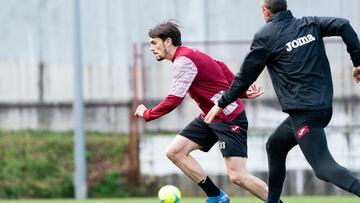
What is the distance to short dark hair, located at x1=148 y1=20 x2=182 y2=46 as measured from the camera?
10969 mm

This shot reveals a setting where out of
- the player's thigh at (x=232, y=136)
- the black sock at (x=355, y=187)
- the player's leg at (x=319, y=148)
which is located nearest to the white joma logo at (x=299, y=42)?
the player's leg at (x=319, y=148)

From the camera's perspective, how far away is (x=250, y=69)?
920 cm

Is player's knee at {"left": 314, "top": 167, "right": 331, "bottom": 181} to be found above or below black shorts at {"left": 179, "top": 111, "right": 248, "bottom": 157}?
above

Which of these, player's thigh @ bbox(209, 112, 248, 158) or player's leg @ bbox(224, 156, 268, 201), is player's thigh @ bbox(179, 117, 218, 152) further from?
player's leg @ bbox(224, 156, 268, 201)

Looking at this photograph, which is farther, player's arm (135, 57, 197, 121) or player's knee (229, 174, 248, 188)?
player's knee (229, 174, 248, 188)

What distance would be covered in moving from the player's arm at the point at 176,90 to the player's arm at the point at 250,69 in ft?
4.30

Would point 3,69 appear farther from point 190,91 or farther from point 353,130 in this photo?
point 190,91

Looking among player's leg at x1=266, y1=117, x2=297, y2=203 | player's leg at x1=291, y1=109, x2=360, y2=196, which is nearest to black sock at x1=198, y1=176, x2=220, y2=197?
player's leg at x1=266, y1=117, x2=297, y2=203

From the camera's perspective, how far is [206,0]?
22.7 m

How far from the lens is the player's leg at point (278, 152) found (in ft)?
31.9

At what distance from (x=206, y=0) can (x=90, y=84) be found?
121 inches

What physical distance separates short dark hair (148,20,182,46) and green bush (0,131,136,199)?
1056cm

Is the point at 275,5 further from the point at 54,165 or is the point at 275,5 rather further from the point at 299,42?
the point at 54,165

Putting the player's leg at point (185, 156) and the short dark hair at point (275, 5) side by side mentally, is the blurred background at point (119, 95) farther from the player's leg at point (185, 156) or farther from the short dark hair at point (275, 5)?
the short dark hair at point (275, 5)
